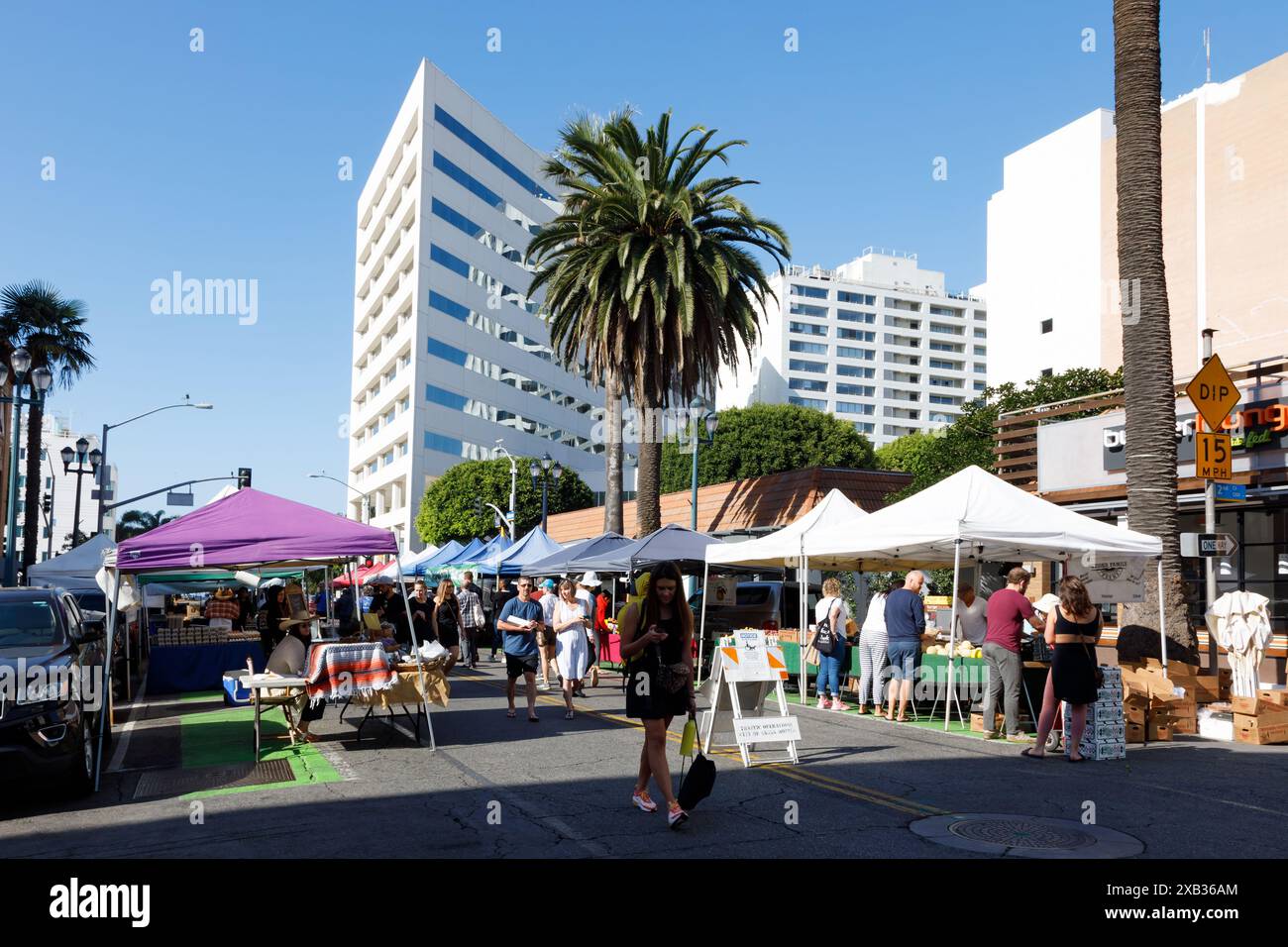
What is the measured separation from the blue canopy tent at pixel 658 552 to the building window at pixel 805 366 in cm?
10189

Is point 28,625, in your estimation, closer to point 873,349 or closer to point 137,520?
point 873,349

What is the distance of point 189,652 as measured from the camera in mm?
19156

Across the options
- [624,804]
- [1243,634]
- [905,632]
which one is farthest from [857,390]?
[624,804]

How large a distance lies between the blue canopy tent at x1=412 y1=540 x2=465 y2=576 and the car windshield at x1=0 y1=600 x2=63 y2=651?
2167cm

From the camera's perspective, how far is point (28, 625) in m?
9.96

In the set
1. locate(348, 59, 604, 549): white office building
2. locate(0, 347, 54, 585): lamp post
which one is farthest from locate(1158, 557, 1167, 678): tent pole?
locate(348, 59, 604, 549): white office building

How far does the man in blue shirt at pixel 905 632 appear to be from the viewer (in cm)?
1402

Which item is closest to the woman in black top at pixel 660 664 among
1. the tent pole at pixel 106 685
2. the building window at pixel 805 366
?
the tent pole at pixel 106 685

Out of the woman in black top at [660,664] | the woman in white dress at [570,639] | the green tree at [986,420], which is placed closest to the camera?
the woman in black top at [660,664]

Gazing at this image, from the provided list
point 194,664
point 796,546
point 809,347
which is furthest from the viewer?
point 809,347

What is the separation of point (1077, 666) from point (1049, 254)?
1815 inches

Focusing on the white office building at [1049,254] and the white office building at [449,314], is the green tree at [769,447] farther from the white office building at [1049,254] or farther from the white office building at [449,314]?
the white office building at [1049,254]
